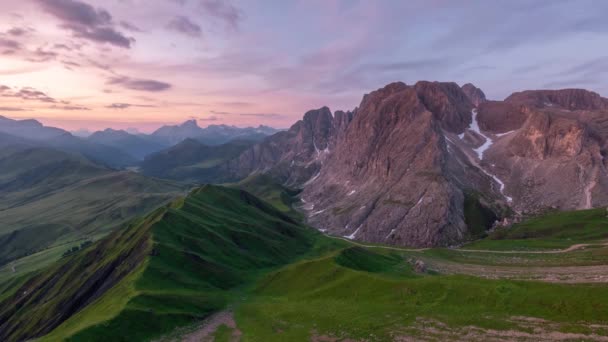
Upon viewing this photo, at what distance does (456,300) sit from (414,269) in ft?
158

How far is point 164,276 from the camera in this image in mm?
75562

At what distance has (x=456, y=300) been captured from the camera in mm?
46188

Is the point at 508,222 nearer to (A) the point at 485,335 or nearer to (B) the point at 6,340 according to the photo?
(A) the point at 485,335

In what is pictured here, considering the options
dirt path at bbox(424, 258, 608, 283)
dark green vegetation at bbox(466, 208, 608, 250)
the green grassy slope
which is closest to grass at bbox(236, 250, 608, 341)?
the green grassy slope

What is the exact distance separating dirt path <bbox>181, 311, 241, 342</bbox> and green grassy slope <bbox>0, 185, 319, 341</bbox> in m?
2.56

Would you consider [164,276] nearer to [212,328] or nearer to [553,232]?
[212,328]

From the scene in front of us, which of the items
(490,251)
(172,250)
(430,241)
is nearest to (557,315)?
(172,250)

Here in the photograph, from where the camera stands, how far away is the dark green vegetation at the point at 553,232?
447 ft

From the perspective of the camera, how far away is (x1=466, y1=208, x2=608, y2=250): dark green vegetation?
447 ft

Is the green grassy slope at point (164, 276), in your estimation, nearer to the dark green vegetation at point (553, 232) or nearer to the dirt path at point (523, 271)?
the dirt path at point (523, 271)

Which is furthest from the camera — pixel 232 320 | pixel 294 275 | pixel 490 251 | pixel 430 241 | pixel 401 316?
pixel 430 241

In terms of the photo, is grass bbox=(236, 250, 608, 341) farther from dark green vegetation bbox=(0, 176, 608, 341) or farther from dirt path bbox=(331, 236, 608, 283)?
dirt path bbox=(331, 236, 608, 283)

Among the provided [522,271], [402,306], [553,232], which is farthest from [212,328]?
[553,232]

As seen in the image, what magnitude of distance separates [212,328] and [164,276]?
23.1m
